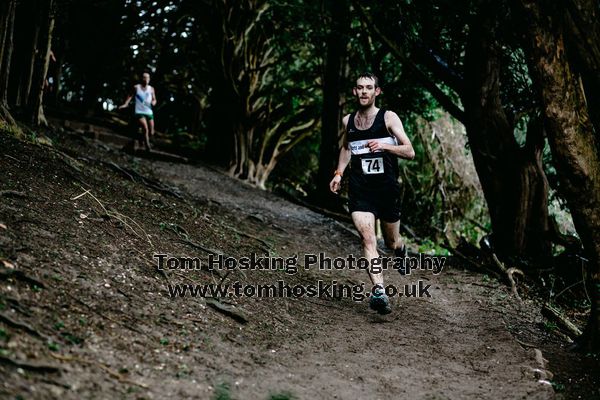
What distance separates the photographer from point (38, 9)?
10609 mm

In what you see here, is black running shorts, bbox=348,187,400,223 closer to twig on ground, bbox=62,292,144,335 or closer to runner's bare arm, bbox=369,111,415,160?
runner's bare arm, bbox=369,111,415,160

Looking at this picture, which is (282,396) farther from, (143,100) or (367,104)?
(143,100)

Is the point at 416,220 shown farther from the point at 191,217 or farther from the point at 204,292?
the point at 204,292

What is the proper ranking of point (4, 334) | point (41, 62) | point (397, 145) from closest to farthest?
point (4, 334) → point (397, 145) → point (41, 62)

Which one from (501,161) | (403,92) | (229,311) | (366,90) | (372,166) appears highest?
(403,92)

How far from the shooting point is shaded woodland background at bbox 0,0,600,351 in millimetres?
4766

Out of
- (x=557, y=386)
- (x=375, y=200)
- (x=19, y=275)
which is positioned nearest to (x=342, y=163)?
(x=375, y=200)

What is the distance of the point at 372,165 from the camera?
19.4ft

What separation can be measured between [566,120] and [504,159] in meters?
4.25

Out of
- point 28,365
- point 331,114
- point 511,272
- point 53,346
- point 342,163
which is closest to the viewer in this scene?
point 28,365

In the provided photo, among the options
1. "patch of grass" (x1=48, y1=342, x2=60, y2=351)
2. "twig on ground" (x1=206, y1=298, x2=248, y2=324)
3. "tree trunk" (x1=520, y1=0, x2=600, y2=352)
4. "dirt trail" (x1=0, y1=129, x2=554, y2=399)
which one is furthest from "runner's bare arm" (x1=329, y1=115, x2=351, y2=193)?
"patch of grass" (x1=48, y1=342, x2=60, y2=351)

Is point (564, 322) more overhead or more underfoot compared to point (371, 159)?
more underfoot

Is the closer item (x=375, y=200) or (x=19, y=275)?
(x=19, y=275)

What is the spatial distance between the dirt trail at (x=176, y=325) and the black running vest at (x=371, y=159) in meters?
1.38
